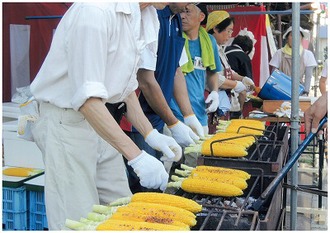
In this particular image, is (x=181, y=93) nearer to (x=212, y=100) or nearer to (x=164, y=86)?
(x=164, y=86)

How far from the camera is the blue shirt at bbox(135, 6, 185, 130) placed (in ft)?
12.8

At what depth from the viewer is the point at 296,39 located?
12.6 feet

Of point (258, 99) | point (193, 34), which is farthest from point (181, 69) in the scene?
point (258, 99)

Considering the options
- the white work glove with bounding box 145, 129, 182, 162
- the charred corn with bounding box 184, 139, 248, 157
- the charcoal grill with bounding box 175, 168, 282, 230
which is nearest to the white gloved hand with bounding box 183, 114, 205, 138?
the charred corn with bounding box 184, 139, 248, 157

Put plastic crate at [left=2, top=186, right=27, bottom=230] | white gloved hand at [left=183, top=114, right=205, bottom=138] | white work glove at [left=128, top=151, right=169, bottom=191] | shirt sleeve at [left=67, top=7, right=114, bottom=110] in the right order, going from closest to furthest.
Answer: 1. shirt sleeve at [left=67, top=7, right=114, bottom=110]
2. white work glove at [left=128, top=151, right=169, bottom=191]
3. plastic crate at [left=2, top=186, right=27, bottom=230]
4. white gloved hand at [left=183, top=114, right=205, bottom=138]

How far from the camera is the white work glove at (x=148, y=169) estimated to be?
8.25 ft

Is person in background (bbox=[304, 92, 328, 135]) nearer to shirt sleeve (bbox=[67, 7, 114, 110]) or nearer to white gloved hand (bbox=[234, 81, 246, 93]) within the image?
shirt sleeve (bbox=[67, 7, 114, 110])

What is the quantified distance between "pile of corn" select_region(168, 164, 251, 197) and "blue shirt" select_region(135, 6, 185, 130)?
119cm

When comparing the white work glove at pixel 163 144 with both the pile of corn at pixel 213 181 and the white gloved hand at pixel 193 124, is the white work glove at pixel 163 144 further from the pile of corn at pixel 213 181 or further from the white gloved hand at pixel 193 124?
the white gloved hand at pixel 193 124

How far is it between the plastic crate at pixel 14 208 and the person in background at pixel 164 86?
1.01 m

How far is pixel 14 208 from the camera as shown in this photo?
417 centimetres

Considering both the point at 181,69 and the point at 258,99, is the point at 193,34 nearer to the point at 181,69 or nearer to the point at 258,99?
the point at 181,69

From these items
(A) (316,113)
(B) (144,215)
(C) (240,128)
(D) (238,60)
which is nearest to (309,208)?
(C) (240,128)

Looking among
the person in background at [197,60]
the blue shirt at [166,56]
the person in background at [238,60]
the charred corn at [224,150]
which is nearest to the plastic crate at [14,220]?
the blue shirt at [166,56]
